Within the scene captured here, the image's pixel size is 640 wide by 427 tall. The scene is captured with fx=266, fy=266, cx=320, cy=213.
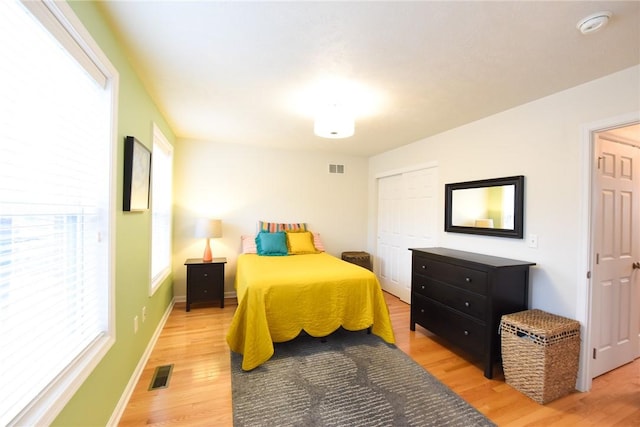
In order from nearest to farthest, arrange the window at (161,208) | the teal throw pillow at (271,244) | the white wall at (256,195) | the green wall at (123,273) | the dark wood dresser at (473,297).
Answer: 1. the green wall at (123,273)
2. the dark wood dresser at (473,297)
3. the window at (161,208)
4. the teal throw pillow at (271,244)
5. the white wall at (256,195)

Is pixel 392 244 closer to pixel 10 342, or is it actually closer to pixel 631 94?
pixel 631 94

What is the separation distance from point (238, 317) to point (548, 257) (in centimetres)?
267

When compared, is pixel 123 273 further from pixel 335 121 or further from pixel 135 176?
pixel 335 121

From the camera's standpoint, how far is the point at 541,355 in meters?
1.84

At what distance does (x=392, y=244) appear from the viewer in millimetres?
4293

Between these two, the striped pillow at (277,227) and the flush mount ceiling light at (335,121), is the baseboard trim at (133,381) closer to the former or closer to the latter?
the striped pillow at (277,227)

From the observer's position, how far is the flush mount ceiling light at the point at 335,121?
7.36 feet

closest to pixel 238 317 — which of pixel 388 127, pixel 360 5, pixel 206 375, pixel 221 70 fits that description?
pixel 206 375

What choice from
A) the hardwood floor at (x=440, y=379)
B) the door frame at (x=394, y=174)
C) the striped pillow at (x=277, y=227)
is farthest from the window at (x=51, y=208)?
the door frame at (x=394, y=174)

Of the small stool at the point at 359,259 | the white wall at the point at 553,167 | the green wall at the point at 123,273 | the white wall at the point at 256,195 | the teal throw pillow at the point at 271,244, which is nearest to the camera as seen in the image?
the green wall at the point at 123,273

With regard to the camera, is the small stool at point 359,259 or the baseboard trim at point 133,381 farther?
the small stool at point 359,259

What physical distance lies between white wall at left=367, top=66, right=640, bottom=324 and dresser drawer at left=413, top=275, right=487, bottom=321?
1.71 feet

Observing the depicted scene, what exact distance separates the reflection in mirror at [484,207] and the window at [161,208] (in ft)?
10.7

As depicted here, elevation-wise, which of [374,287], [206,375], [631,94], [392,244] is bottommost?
[206,375]
